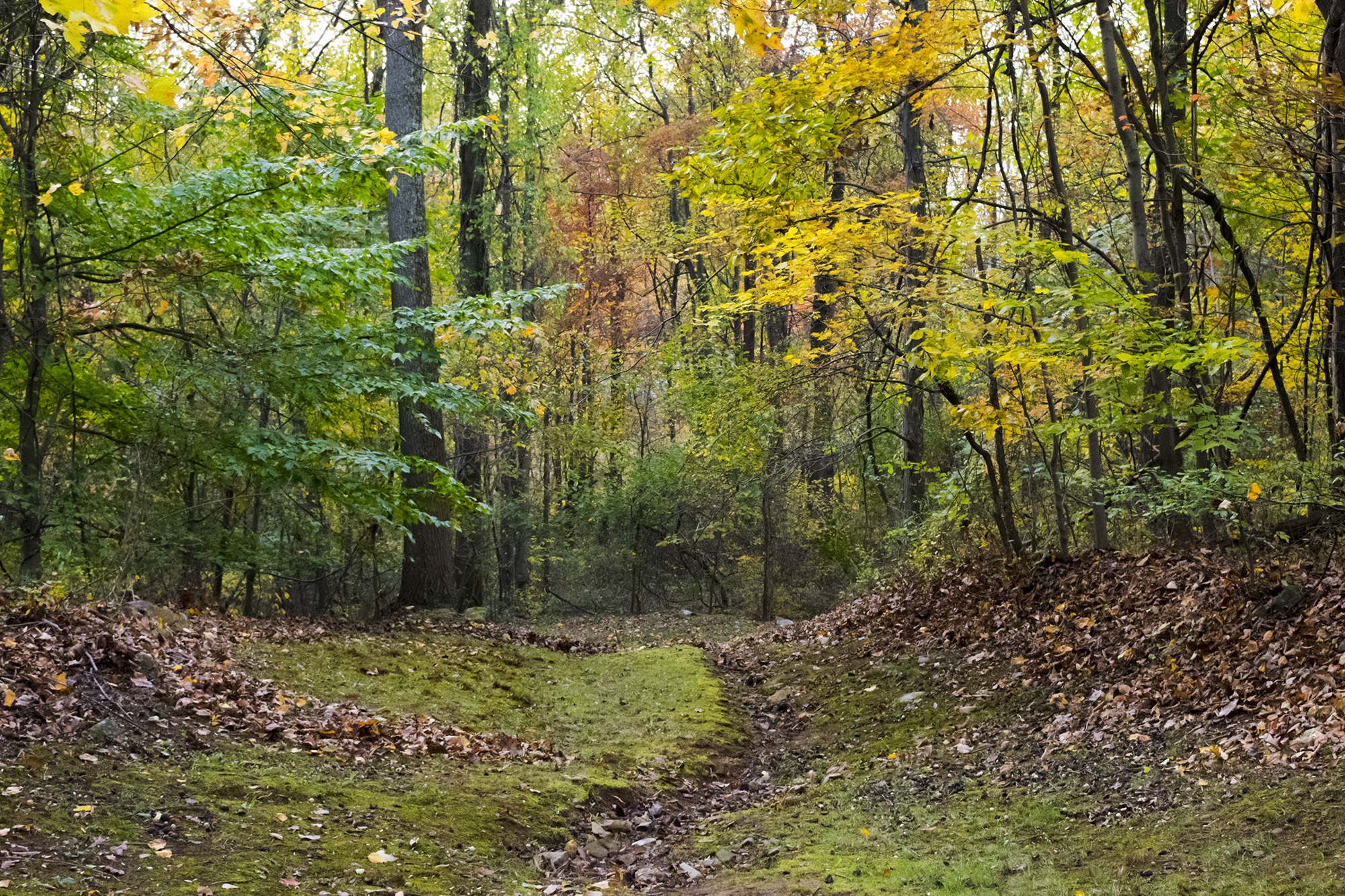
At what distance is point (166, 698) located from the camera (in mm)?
5391

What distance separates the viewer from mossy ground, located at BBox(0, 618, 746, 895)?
11.7ft

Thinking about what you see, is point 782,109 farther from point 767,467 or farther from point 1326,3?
point 767,467

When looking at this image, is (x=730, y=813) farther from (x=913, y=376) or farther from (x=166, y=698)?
(x=913, y=376)

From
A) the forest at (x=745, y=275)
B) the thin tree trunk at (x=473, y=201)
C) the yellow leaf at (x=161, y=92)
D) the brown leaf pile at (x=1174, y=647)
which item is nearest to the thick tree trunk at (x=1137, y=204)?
the forest at (x=745, y=275)

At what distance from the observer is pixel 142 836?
3715mm

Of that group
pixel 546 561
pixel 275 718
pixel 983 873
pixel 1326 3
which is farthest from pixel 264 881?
pixel 546 561

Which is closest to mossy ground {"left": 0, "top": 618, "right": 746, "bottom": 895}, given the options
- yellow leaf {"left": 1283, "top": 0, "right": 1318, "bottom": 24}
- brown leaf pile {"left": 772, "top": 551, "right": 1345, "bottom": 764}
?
brown leaf pile {"left": 772, "top": 551, "right": 1345, "bottom": 764}

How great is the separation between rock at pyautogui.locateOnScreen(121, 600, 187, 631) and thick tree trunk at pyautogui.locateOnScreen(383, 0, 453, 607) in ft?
11.1

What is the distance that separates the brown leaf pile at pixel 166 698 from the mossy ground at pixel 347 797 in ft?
0.75

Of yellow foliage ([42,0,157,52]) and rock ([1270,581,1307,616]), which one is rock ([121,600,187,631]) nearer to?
yellow foliage ([42,0,157,52])

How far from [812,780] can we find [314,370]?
6.39 meters

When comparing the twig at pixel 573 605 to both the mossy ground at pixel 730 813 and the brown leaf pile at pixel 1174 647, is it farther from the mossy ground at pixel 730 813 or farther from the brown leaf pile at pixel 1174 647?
the mossy ground at pixel 730 813

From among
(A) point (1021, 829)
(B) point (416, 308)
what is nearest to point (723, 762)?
(A) point (1021, 829)

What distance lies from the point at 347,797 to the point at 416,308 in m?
7.57
